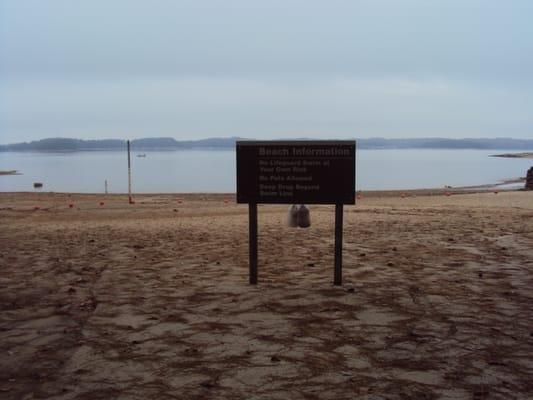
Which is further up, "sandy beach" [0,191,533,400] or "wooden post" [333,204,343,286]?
"wooden post" [333,204,343,286]

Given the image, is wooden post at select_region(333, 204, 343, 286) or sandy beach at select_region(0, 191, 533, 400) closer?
sandy beach at select_region(0, 191, 533, 400)

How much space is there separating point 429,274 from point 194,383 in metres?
4.05

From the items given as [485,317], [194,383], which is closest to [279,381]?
[194,383]

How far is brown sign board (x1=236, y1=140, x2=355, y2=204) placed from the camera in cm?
609

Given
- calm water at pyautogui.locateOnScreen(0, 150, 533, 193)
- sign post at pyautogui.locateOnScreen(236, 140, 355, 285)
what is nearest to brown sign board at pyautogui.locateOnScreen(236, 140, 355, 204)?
sign post at pyautogui.locateOnScreen(236, 140, 355, 285)

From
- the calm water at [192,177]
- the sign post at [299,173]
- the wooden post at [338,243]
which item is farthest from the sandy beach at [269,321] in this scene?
the calm water at [192,177]

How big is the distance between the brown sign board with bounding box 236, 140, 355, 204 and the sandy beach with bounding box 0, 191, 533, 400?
102 centimetres

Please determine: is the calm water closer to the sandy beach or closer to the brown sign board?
the sandy beach

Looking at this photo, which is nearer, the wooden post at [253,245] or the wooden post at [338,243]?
the wooden post at [338,243]

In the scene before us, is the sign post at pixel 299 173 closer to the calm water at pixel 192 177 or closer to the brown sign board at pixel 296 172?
the brown sign board at pixel 296 172

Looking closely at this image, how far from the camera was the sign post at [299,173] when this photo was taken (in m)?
6.09

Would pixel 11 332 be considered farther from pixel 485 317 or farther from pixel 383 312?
pixel 485 317

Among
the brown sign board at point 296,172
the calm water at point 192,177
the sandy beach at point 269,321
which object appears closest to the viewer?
A: the sandy beach at point 269,321

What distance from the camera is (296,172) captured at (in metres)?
6.18
